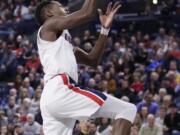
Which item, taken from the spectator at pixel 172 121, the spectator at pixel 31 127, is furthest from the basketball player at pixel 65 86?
the spectator at pixel 31 127

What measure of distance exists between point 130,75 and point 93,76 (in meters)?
1.08

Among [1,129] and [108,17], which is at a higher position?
[108,17]

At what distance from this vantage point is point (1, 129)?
41.8ft

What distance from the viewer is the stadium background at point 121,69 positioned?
1198cm

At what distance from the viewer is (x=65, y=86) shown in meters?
6.24

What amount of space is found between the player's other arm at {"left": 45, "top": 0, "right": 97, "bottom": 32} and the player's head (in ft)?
0.64

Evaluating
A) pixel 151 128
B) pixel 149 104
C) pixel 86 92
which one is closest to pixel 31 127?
pixel 149 104

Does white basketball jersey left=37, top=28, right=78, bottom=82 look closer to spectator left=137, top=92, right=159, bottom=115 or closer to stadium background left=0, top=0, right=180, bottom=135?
stadium background left=0, top=0, right=180, bottom=135

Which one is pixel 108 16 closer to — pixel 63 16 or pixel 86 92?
pixel 63 16

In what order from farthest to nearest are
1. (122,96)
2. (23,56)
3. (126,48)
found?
1. (23,56)
2. (126,48)
3. (122,96)

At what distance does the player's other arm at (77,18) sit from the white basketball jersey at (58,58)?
191 millimetres

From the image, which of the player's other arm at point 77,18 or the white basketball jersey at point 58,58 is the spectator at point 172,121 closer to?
the white basketball jersey at point 58,58

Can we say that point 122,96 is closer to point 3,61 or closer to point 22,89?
point 22,89

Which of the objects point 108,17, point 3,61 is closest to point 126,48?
point 3,61
